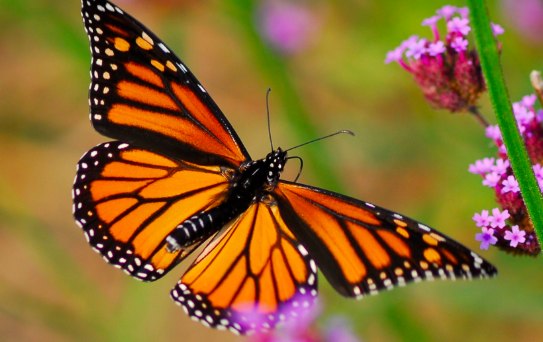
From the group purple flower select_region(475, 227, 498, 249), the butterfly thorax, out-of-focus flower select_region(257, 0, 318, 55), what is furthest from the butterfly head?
out-of-focus flower select_region(257, 0, 318, 55)

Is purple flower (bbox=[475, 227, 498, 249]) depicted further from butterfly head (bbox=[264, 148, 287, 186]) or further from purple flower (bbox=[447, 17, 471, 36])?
butterfly head (bbox=[264, 148, 287, 186])

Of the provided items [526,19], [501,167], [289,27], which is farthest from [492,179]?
[289,27]

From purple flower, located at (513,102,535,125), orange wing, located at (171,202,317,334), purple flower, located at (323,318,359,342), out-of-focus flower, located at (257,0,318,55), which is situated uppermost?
out-of-focus flower, located at (257,0,318,55)

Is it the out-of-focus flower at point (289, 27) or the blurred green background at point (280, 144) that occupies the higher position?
the out-of-focus flower at point (289, 27)

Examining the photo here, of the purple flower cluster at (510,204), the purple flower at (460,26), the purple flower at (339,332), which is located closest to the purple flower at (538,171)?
the purple flower cluster at (510,204)

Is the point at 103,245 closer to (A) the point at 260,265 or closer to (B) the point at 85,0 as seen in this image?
(A) the point at 260,265

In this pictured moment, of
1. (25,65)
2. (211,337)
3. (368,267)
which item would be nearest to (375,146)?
(211,337)

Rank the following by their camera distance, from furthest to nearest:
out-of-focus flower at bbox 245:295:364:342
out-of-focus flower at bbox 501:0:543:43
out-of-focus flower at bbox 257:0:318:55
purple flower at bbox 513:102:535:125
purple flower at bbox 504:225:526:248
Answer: out-of-focus flower at bbox 257:0:318:55
out-of-focus flower at bbox 501:0:543:43
out-of-focus flower at bbox 245:295:364:342
purple flower at bbox 513:102:535:125
purple flower at bbox 504:225:526:248

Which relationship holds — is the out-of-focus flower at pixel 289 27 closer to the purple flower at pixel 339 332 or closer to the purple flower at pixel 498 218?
the purple flower at pixel 339 332
